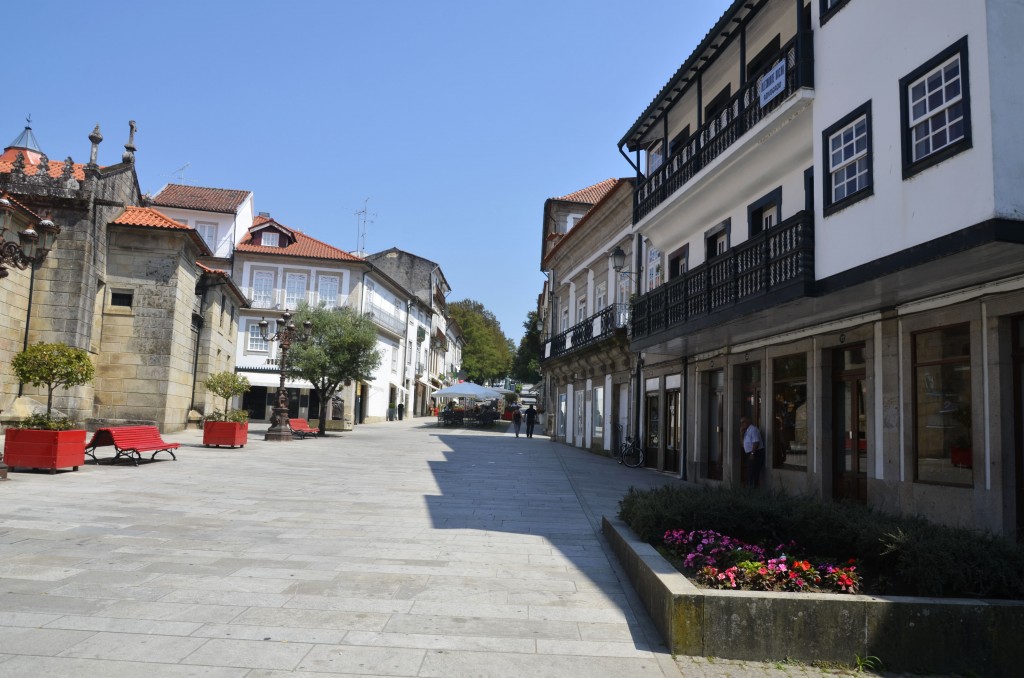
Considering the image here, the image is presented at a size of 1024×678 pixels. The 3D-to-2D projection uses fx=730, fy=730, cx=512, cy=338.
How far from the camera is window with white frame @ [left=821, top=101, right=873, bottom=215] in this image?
952 centimetres

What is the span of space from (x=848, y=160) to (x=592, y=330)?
16504 millimetres

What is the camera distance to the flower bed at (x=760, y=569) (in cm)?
495

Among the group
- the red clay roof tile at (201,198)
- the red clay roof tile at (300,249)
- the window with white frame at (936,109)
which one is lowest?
the window with white frame at (936,109)

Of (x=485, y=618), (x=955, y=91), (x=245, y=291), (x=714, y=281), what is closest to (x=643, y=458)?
(x=714, y=281)

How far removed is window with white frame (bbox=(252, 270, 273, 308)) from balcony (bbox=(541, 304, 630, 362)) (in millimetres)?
20396

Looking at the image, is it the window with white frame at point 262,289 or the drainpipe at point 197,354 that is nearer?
the drainpipe at point 197,354

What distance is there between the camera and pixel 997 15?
24.3 feet

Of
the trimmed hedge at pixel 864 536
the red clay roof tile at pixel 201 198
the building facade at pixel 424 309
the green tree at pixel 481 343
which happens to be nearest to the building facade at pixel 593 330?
the trimmed hedge at pixel 864 536

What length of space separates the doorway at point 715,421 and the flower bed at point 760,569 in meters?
10.9

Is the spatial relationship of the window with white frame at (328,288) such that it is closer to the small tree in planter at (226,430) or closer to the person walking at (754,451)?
the small tree in planter at (226,430)

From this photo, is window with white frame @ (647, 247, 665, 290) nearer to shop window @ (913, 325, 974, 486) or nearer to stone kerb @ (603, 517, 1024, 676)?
shop window @ (913, 325, 974, 486)

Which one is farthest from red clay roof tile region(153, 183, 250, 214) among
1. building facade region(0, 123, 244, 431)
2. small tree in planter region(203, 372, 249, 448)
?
small tree in planter region(203, 372, 249, 448)

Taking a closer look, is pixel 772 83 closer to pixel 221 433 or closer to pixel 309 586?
pixel 309 586

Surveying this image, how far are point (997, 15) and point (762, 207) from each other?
6.74 metres
